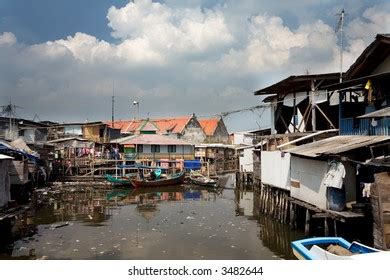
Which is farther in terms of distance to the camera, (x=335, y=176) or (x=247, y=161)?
(x=247, y=161)

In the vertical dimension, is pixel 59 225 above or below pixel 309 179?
below

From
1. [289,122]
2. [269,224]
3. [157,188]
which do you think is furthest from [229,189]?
[269,224]

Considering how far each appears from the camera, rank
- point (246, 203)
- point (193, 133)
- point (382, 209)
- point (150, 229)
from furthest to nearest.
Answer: point (193, 133)
point (246, 203)
point (150, 229)
point (382, 209)

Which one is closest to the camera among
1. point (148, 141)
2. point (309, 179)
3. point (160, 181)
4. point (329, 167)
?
point (329, 167)

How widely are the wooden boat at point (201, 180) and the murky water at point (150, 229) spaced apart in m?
3.21

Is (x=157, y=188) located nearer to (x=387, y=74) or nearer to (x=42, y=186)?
(x=42, y=186)

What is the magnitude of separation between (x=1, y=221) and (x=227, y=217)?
311 inches

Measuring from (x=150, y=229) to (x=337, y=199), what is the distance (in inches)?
231

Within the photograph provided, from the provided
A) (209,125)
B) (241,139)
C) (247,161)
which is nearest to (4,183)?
(247,161)

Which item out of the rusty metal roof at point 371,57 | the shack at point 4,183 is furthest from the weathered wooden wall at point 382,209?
the shack at point 4,183

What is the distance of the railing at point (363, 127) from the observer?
32.0 feet

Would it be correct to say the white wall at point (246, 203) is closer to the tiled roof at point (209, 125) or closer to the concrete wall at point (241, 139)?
the concrete wall at point (241, 139)

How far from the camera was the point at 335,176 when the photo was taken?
32.2ft

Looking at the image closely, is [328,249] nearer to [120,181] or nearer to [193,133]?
[120,181]
